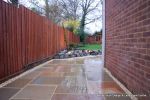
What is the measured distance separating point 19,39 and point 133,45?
3.49 m

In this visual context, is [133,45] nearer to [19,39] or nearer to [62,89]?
[62,89]

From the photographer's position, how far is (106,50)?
9211 mm

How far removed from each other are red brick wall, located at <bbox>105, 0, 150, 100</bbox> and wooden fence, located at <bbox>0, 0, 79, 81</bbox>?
2671mm

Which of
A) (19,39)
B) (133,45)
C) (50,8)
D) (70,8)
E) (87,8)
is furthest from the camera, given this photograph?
(87,8)

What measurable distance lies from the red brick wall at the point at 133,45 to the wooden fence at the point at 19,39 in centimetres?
267

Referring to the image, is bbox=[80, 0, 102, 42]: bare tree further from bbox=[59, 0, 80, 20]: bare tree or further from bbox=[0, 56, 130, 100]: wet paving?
bbox=[0, 56, 130, 100]: wet paving

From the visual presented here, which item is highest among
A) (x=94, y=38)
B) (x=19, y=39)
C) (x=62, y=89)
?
(x=94, y=38)

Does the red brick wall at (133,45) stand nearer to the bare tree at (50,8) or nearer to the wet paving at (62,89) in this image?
the wet paving at (62,89)

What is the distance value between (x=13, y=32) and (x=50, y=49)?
5880mm

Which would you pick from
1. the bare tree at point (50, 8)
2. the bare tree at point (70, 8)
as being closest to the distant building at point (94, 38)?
the bare tree at point (70, 8)

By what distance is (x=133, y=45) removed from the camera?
501 centimetres

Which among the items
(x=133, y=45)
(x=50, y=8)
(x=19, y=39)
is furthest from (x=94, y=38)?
(x=133, y=45)

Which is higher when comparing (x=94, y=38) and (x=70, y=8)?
(x=70, y=8)

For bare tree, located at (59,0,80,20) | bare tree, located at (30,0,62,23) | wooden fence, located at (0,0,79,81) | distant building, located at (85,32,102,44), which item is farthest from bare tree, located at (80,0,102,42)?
wooden fence, located at (0,0,79,81)
